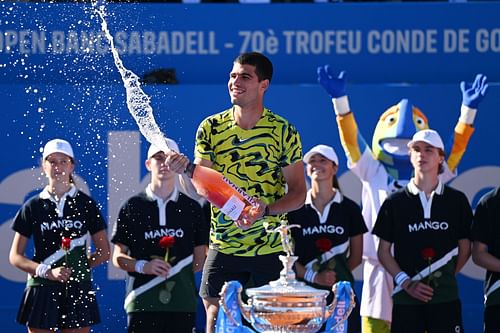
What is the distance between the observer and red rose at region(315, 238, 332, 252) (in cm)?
933

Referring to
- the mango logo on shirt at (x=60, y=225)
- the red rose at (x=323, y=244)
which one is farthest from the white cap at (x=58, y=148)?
the red rose at (x=323, y=244)

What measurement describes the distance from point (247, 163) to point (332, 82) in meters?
2.63

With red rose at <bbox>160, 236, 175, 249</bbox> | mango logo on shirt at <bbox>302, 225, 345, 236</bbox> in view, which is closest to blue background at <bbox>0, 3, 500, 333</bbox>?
mango logo on shirt at <bbox>302, 225, 345, 236</bbox>

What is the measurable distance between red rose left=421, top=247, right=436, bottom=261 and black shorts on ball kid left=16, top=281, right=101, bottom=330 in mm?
2306

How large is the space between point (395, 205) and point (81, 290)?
2.28 m

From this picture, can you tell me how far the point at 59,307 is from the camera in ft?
29.7

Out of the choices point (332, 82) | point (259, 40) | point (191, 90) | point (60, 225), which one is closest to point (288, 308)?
point (60, 225)

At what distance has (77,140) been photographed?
10453mm

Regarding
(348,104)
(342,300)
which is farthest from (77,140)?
(342,300)

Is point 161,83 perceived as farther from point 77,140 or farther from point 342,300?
point 342,300

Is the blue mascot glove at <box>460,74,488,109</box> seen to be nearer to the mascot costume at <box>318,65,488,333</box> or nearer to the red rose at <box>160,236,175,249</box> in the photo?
the mascot costume at <box>318,65,488,333</box>

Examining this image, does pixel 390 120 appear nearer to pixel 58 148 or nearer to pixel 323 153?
pixel 323 153

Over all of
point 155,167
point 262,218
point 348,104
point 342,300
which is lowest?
point 342,300

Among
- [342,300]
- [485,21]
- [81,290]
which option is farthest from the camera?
[485,21]
